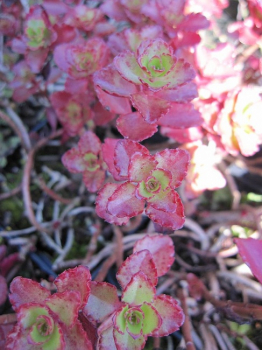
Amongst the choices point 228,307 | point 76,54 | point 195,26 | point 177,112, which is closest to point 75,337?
A: point 228,307

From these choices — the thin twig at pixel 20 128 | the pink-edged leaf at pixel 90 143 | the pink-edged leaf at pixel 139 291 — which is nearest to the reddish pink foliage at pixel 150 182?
the pink-edged leaf at pixel 139 291

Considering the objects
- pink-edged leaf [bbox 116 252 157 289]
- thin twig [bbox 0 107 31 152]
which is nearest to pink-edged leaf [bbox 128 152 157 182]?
pink-edged leaf [bbox 116 252 157 289]

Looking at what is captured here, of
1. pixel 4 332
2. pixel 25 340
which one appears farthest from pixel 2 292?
pixel 25 340

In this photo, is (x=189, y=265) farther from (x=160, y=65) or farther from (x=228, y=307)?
(x=160, y=65)

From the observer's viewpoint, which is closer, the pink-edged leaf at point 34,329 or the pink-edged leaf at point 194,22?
the pink-edged leaf at point 34,329

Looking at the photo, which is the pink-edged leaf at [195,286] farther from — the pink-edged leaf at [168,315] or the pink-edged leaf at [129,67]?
the pink-edged leaf at [129,67]

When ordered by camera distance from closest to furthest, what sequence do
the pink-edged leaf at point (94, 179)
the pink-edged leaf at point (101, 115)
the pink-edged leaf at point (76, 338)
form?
the pink-edged leaf at point (76, 338) < the pink-edged leaf at point (94, 179) < the pink-edged leaf at point (101, 115)

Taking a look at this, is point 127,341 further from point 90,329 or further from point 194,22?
point 194,22
